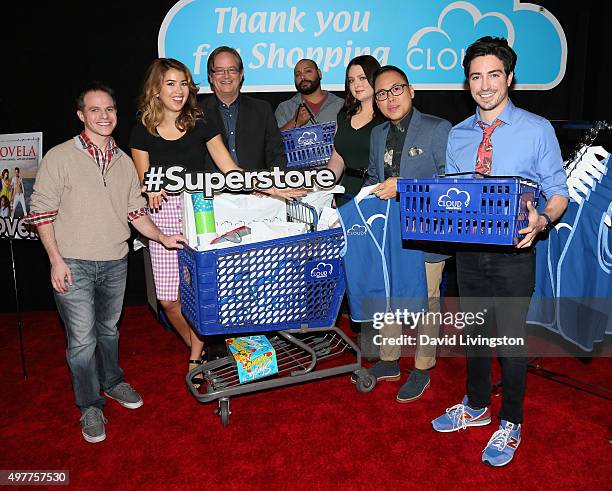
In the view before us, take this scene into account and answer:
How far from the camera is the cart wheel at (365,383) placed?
3445 millimetres

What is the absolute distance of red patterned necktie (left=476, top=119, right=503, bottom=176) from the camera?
8.39ft

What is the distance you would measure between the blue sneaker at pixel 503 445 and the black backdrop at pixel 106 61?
3.04m

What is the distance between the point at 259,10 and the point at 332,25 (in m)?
0.64

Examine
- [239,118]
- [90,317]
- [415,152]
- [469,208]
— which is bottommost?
[90,317]

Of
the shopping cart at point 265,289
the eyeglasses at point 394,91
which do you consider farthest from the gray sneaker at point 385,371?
the eyeglasses at point 394,91

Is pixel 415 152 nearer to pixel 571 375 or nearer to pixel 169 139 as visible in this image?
pixel 169 139

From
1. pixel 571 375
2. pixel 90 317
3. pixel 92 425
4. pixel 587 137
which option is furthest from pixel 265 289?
pixel 571 375

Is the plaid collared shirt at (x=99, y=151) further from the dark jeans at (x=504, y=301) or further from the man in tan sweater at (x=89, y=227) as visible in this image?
the dark jeans at (x=504, y=301)

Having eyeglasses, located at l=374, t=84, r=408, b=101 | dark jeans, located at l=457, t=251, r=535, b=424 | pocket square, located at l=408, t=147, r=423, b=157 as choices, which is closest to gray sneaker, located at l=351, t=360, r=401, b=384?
dark jeans, located at l=457, t=251, r=535, b=424

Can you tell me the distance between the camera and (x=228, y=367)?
348cm

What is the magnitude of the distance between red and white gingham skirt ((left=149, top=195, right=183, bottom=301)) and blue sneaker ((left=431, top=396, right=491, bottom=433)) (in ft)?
5.66

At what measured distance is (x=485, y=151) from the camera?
8.45 feet

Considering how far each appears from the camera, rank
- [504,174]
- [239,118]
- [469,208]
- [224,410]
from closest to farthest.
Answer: [469,208]
[504,174]
[224,410]
[239,118]

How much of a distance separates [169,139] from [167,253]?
2.19ft
